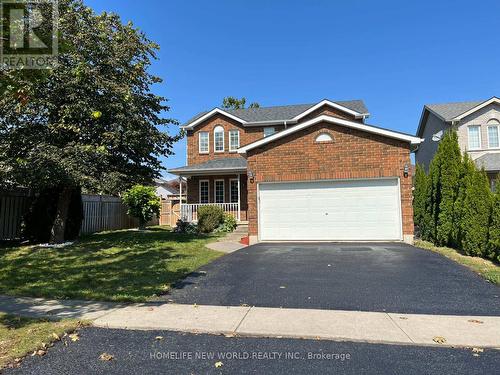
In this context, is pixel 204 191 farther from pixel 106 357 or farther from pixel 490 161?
pixel 106 357

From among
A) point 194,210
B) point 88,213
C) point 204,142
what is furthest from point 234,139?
point 88,213

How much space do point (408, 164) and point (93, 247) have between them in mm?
11081

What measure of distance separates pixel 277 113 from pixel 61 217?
600 inches

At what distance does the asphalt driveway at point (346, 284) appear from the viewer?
6215 millimetres

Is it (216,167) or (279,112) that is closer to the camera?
(216,167)

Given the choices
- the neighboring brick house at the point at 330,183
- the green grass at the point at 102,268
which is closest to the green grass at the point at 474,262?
the neighboring brick house at the point at 330,183

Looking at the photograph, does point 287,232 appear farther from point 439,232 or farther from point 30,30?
point 30,30

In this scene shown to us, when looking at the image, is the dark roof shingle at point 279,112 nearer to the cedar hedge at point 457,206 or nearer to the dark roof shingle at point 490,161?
the dark roof shingle at point 490,161

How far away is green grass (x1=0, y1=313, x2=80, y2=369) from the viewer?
4219 millimetres

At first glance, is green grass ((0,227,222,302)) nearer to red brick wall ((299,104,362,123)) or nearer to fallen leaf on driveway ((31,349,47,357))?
fallen leaf on driveway ((31,349,47,357))

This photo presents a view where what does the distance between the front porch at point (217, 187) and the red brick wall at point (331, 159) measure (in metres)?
6.35

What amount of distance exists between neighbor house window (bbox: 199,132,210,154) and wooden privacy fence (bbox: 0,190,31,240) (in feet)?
36.9

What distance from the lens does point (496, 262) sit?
32.0 ft

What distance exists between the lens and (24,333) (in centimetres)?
482
